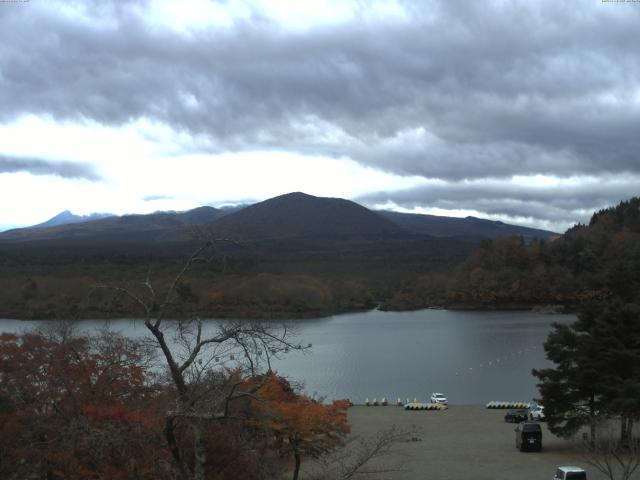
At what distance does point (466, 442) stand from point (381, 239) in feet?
584

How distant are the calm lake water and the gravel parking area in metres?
3.82

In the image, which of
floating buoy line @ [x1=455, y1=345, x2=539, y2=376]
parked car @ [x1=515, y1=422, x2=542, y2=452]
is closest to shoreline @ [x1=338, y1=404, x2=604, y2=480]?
parked car @ [x1=515, y1=422, x2=542, y2=452]

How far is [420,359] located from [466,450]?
23652 mm

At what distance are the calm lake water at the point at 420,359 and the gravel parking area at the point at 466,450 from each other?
3816 mm

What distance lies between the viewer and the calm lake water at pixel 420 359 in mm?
31281

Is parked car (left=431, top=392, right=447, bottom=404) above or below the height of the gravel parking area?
below

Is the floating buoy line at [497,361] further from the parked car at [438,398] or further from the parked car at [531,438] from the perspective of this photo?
the parked car at [531,438]

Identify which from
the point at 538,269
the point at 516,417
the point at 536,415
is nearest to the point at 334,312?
the point at 538,269

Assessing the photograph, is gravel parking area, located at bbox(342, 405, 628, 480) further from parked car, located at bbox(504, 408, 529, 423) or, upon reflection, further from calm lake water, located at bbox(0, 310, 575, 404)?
calm lake water, located at bbox(0, 310, 575, 404)

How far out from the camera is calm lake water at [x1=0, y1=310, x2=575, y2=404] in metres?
31.3

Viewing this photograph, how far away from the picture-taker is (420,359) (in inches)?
1609

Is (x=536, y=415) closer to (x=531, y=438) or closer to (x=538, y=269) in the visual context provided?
(x=531, y=438)

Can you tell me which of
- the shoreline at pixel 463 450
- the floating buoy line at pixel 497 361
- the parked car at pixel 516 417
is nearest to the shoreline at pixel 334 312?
the floating buoy line at pixel 497 361

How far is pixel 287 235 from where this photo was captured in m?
190
